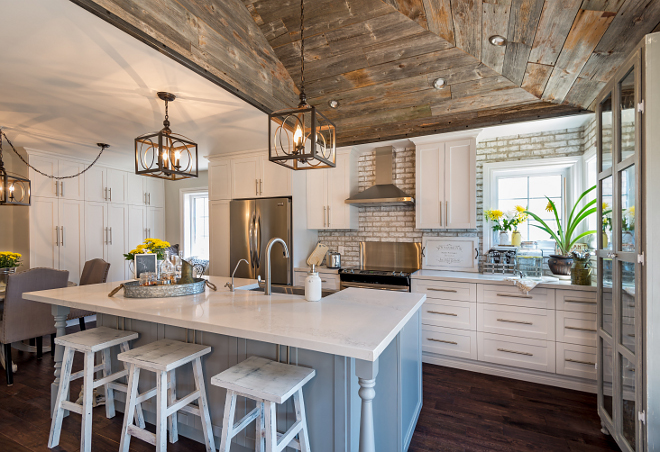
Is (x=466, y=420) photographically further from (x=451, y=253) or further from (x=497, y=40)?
(x=497, y=40)

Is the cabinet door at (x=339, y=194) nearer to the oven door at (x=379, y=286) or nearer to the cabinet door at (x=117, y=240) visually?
the oven door at (x=379, y=286)

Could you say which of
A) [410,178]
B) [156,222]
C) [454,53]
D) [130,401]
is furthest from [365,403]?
[156,222]

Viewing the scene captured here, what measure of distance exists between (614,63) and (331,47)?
6.34 feet

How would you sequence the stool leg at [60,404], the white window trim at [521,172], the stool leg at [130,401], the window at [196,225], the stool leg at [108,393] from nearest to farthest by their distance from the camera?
1. the stool leg at [130,401]
2. the stool leg at [60,404]
3. the stool leg at [108,393]
4. the white window trim at [521,172]
5. the window at [196,225]

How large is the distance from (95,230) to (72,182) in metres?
0.79

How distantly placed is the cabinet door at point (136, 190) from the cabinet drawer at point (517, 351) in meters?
5.72

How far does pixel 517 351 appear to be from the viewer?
9.59 feet

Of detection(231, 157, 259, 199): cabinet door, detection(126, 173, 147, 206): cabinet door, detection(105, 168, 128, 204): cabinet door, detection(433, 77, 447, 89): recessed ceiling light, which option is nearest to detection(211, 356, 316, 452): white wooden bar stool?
detection(433, 77, 447, 89): recessed ceiling light

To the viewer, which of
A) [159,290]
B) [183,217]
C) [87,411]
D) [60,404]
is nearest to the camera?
[87,411]

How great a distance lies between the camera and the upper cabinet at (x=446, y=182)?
3.42 metres

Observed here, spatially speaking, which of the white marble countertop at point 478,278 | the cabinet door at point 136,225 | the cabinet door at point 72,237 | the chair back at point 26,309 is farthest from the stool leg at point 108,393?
the cabinet door at point 136,225

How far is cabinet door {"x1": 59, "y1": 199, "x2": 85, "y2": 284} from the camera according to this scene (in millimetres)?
4715

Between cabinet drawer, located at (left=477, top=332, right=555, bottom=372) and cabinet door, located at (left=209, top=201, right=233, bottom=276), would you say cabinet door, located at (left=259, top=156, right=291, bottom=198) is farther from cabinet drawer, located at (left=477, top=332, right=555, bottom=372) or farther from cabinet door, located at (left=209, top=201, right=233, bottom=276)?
cabinet drawer, located at (left=477, top=332, right=555, bottom=372)

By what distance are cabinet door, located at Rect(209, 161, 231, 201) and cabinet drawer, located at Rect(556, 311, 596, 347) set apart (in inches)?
157
